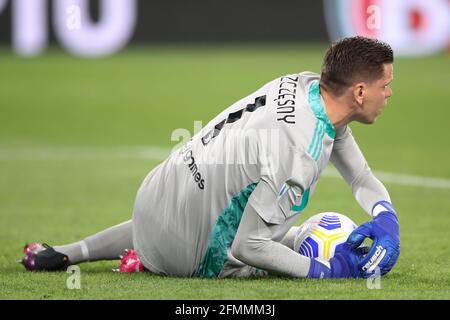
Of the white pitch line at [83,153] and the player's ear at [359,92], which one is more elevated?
the player's ear at [359,92]

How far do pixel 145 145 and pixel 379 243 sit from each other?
7.69m

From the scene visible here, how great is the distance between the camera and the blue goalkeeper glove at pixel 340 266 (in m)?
5.37

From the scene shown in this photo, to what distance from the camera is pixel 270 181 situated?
502 centimetres

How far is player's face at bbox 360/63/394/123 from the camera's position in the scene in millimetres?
5133

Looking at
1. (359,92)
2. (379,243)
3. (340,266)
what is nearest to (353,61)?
(359,92)

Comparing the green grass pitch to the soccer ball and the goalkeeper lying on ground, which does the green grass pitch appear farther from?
the soccer ball

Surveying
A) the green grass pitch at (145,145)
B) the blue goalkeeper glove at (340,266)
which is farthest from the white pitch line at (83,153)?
the blue goalkeeper glove at (340,266)

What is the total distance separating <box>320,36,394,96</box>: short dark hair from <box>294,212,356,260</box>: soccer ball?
0.94 metres

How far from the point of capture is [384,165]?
1106cm

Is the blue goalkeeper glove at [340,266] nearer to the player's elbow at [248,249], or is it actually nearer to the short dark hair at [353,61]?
the player's elbow at [248,249]

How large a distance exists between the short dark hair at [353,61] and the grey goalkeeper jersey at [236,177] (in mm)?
146
